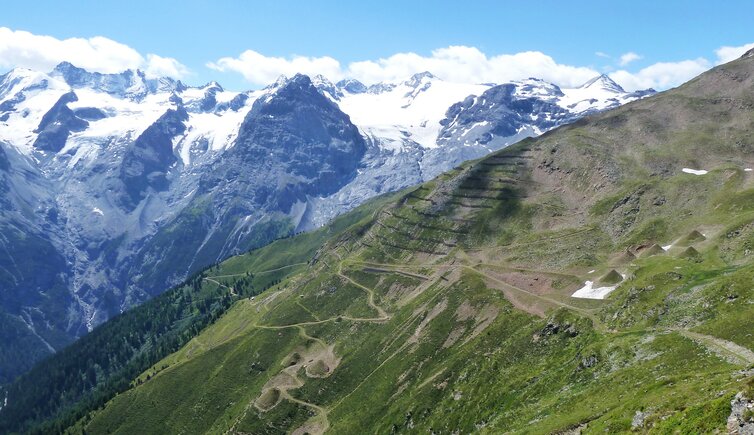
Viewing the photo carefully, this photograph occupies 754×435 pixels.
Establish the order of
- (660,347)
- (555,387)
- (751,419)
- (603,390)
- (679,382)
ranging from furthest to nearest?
(555,387) → (660,347) → (603,390) → (679,382) → (751,419)

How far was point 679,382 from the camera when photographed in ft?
328

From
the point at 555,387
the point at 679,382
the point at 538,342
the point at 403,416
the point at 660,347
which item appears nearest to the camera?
the point at 679,382

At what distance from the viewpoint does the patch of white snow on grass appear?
18425cm

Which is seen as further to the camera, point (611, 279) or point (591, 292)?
point (611, 279)

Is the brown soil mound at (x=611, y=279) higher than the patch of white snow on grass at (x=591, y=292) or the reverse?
higher

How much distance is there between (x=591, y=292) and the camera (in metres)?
190

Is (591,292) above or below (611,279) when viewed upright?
below

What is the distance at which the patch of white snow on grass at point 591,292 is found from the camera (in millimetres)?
184250

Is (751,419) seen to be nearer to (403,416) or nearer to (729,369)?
(729,369)

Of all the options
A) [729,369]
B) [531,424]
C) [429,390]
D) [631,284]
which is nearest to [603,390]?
[531,424]

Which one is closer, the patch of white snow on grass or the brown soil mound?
the patch of white snow on grass

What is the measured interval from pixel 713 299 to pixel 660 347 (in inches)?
933

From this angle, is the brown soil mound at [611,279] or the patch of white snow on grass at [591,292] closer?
the patch of white snow on grass at [591,292]

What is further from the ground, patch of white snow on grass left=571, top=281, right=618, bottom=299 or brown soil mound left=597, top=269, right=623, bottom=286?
brown soil mound left=597, top=269, right=623, bottom=286
